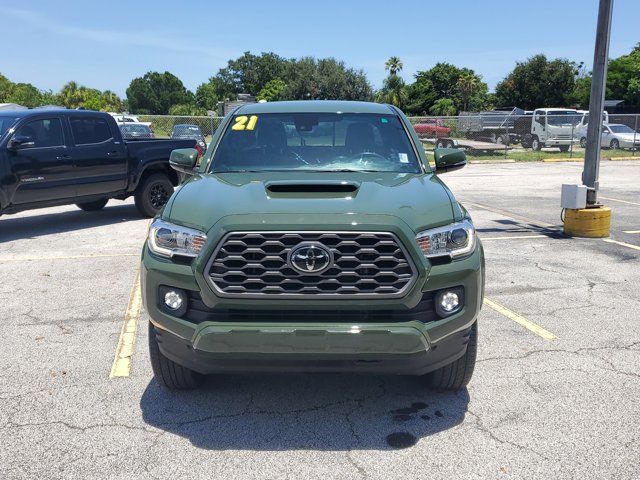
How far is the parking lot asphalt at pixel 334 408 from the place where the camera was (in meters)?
3.10

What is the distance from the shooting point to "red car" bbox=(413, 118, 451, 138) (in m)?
32.1

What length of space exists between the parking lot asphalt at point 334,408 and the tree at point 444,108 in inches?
2406

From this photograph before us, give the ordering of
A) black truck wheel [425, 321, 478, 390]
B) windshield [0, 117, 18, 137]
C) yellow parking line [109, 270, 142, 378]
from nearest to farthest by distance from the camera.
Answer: black truck wheel [425, 321, 478, 390] < yellow parking line [109, 270, 142, 378] < windshield [0, 117, 18, 137]

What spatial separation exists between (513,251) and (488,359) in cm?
394

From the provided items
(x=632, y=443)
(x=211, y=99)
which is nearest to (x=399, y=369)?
(x=632, y=443)

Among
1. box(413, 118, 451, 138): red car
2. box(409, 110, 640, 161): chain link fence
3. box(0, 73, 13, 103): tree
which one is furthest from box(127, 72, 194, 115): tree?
box(409, 110, 640, 161): chain link fence

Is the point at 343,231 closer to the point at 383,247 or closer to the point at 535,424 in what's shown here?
the point at 383,247

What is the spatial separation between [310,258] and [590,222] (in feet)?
22.6

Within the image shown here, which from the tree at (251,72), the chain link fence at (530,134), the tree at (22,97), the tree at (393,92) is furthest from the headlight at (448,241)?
the tree at (251,72)

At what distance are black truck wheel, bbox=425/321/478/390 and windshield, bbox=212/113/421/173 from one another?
130cm

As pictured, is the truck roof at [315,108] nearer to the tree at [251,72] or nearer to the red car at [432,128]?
the red car at [432,128]

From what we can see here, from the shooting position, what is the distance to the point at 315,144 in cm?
455

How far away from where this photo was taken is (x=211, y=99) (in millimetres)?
119375

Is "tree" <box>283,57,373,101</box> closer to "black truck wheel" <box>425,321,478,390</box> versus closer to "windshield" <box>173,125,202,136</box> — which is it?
"windshield" <box>173,125,202,136</box>
